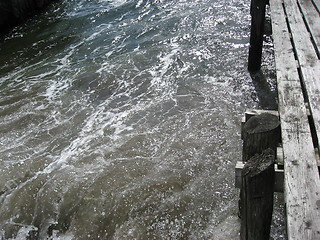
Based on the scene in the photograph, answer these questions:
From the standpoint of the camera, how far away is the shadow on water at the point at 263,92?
22.6ft

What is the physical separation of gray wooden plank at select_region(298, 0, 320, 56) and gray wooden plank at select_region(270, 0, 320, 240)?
119cm

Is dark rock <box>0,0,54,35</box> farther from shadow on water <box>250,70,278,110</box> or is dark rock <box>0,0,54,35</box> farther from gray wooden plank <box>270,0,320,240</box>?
gray wooden plank <box>270,0,320,240</box>

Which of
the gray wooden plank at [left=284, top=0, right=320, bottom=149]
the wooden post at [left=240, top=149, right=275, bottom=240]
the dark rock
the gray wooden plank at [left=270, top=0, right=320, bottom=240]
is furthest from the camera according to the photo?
the dark rock

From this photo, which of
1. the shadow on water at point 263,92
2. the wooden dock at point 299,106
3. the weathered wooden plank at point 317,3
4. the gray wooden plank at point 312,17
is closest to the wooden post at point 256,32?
the shadow on water at point 263,92

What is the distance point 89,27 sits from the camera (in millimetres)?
12352

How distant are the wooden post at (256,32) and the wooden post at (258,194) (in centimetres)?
532

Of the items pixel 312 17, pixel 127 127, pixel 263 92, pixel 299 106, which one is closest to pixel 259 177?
pixel 299 106

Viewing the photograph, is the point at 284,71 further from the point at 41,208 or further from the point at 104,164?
the point at 41,208

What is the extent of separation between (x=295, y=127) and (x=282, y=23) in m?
3.38

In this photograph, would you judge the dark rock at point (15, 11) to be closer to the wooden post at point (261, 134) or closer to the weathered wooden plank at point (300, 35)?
the weathered wooden plank at point (300, 35)

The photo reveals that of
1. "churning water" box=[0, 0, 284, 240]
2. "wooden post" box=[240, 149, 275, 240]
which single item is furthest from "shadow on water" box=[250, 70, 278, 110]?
"wooden post" box=[240, 149, 275, 240]

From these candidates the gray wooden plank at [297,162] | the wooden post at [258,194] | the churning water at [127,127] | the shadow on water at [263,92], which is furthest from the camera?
the shadow on water at [263,92]

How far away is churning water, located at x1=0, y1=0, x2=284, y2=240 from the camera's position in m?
4.85

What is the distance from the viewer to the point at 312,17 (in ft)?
20.3
